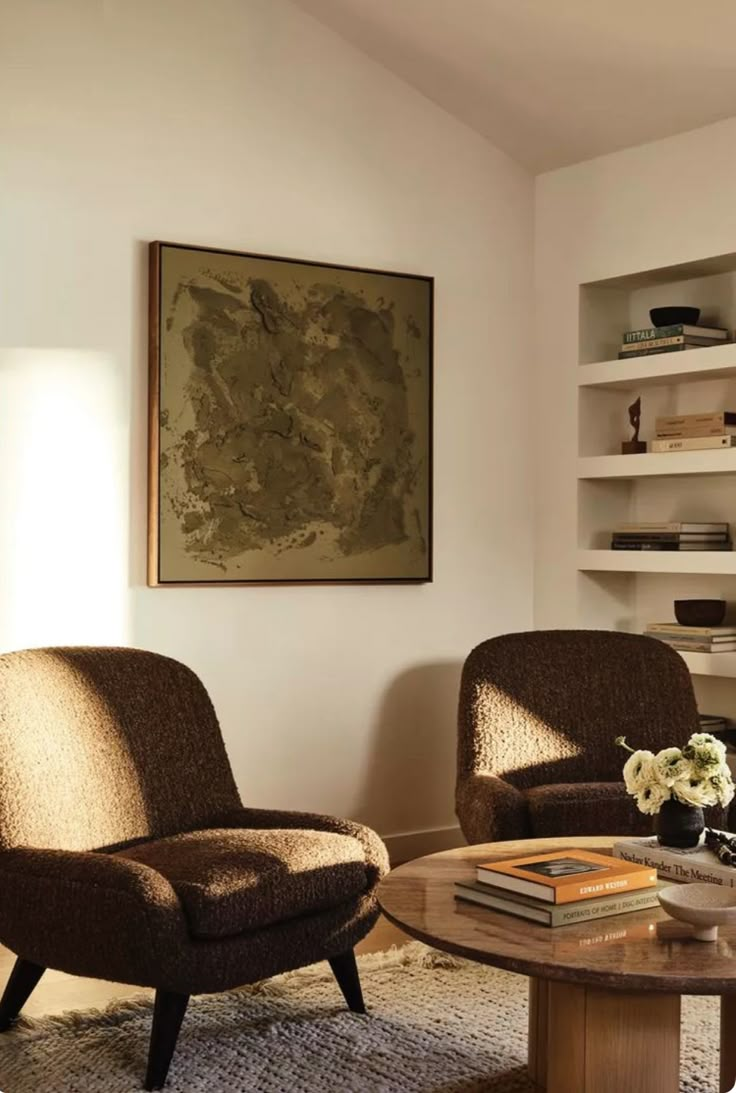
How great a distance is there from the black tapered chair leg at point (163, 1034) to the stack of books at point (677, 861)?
96cm

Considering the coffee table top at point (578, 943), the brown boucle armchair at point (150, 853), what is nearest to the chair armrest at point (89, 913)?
the brown boucle armchair at point (150, 853)

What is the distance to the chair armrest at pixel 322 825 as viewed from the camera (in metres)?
3.12

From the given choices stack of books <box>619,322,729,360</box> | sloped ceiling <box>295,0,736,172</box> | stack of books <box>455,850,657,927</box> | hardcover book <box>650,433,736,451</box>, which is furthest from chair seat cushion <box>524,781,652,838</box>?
sloped ceiling <box>295,0,736,172</box>

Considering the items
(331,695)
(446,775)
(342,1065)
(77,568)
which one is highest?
(77,568)

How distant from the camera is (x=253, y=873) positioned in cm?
285

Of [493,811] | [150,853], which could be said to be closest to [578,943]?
[150,853]

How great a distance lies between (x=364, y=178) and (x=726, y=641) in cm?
197

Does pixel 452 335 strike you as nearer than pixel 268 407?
No

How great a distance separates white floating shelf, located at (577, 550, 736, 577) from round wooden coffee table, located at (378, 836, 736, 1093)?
200 cm

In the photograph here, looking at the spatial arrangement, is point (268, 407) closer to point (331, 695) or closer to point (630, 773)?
point (331, 695)

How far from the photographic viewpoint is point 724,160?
4.35 m

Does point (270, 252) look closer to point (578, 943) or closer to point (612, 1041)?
point (578, 943)

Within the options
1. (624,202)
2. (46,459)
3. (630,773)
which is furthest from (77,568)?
(624,202)

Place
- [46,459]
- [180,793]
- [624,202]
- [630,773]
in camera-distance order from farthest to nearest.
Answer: [624,202] → [46,459] → [180,793] → [630,773]
